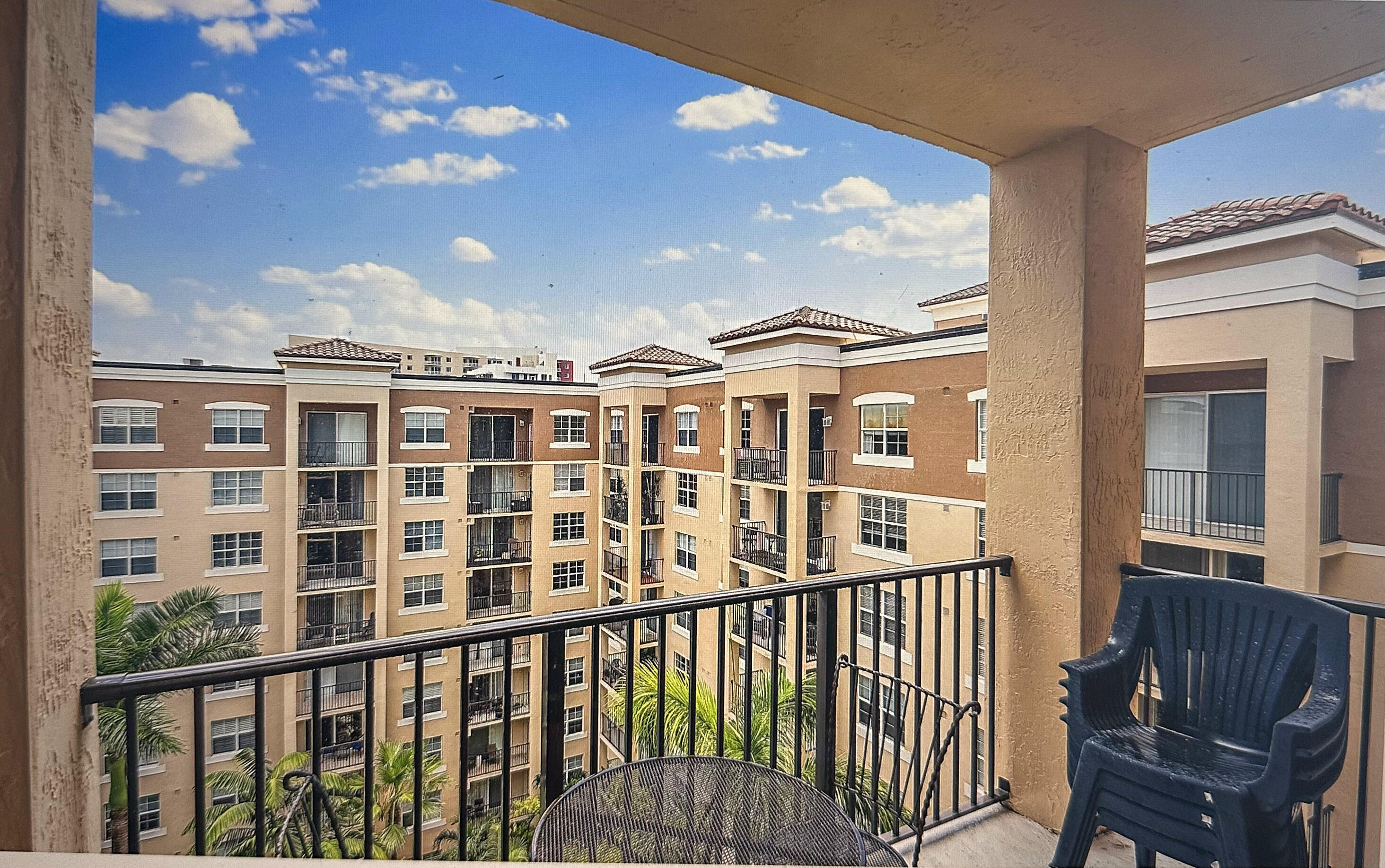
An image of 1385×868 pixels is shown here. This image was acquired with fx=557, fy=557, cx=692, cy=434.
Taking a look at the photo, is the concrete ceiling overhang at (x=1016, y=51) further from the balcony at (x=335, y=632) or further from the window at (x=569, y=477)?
the window at (x=569, y=477)

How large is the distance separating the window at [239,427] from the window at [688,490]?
22.2ft

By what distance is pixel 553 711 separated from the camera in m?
1.25

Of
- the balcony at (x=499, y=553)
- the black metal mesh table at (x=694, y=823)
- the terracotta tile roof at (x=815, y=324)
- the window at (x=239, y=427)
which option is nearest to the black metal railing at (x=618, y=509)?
the balcony at (x=499, y=553)

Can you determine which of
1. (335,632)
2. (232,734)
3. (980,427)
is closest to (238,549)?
(335,632)

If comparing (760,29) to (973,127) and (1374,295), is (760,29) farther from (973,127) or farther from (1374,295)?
(1374,295)

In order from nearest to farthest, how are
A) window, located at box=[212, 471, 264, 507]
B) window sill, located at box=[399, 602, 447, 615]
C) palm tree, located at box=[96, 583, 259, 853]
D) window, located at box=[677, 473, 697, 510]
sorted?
1. palm tree, located at box=[96, 583, 259, 853]
2. window, located at box=[212, 471, 264, 507]
3. window sill, located at box=[399, 602, 447, 615]
4. window, located at box=[677, 473, 697, 510]

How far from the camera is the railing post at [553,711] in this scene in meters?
1.23

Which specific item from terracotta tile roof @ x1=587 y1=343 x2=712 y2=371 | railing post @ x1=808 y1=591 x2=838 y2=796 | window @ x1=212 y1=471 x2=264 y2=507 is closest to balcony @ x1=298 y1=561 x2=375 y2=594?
window @ x1=212 y1=471 x2=264 y2=507

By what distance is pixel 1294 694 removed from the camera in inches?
46.6

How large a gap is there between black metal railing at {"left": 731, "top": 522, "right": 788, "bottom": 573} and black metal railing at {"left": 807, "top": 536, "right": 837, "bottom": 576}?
426mm

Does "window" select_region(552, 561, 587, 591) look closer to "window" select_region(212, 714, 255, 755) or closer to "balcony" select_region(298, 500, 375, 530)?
"balcony" select_region(298, 500, 375, 530)

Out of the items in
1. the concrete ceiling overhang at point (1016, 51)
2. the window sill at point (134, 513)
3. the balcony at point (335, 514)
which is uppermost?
the concrete ceiling overhang at point (1016, 51)

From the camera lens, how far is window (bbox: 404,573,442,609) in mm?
7297

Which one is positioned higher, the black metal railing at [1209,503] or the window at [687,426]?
the window at [687,426]
